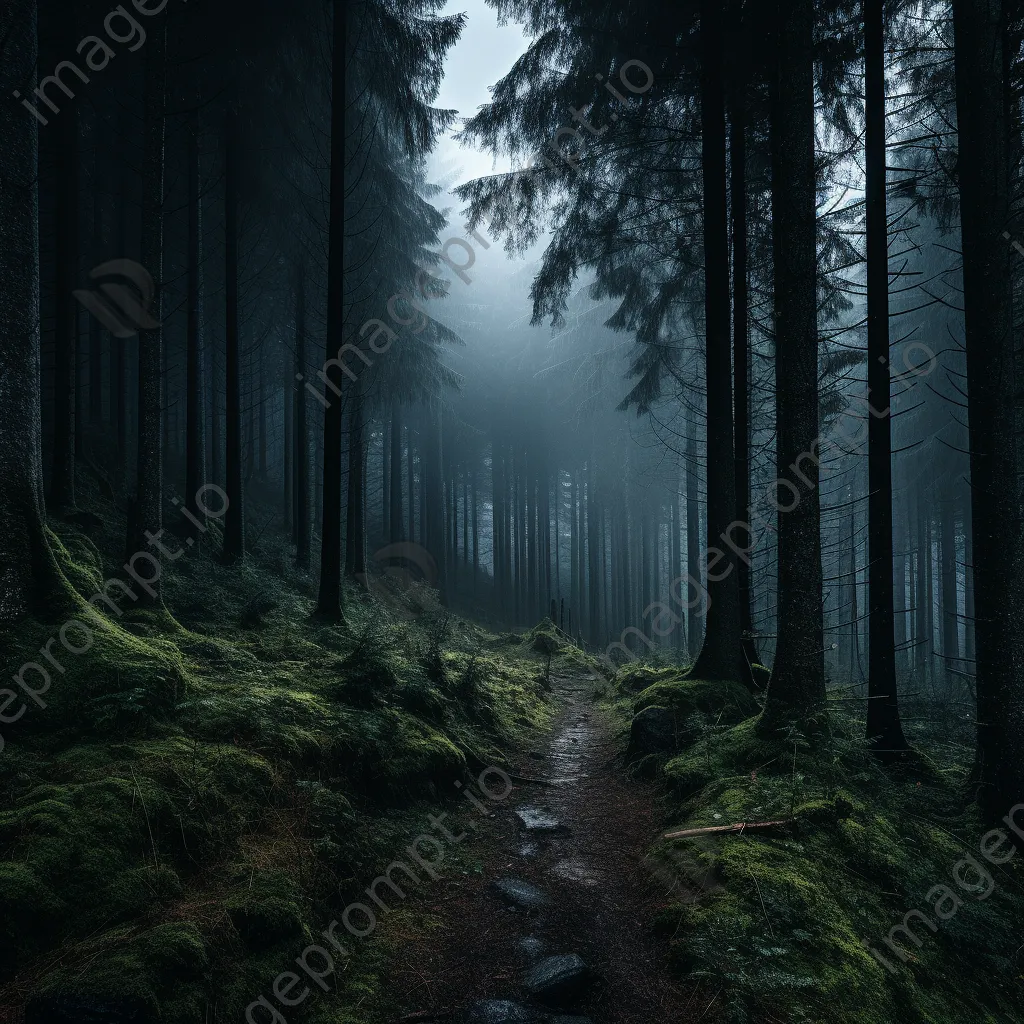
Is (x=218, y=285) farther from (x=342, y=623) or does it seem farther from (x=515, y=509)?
(x=515, y=509)

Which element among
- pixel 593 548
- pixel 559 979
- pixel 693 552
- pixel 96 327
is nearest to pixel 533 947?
pixel 559 979

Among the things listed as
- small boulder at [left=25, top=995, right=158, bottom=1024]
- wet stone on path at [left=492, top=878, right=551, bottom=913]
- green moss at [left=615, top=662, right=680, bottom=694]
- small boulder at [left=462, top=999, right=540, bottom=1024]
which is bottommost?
green moss at [left=615, top=662, right=680, bottom=694]

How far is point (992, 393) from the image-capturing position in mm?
4871

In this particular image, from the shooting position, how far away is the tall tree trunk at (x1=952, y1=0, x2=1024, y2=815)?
15.8 ft

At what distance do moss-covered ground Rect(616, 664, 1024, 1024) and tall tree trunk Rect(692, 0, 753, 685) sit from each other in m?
2.13

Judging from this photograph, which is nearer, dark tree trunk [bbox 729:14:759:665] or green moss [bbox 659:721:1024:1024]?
green moss [bbox 659:721:1024:1024]

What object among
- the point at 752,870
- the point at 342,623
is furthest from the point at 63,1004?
the point at 342,623

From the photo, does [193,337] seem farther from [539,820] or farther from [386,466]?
[386,466]

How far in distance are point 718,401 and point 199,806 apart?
296 inches

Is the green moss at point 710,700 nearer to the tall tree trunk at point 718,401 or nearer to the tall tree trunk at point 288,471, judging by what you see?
the tall tree trunk at point 718,401

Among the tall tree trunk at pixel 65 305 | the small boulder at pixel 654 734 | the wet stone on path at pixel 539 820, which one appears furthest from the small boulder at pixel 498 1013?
the tall tree trunk at pixel 65 305

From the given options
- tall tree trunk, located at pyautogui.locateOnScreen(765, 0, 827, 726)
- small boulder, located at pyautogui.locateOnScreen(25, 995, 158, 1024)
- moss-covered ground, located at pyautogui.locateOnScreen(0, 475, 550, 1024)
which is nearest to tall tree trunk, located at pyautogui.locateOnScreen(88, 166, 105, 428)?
moss-covered ground, located at pyautogui.locateOnScreen(0, 475, 550, 1024)

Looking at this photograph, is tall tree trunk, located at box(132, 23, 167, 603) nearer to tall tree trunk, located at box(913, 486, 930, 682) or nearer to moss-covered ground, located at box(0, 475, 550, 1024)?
moss-covered ground, located at box(0, 475, 550, 1024)

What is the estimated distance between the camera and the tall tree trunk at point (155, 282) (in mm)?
7641
